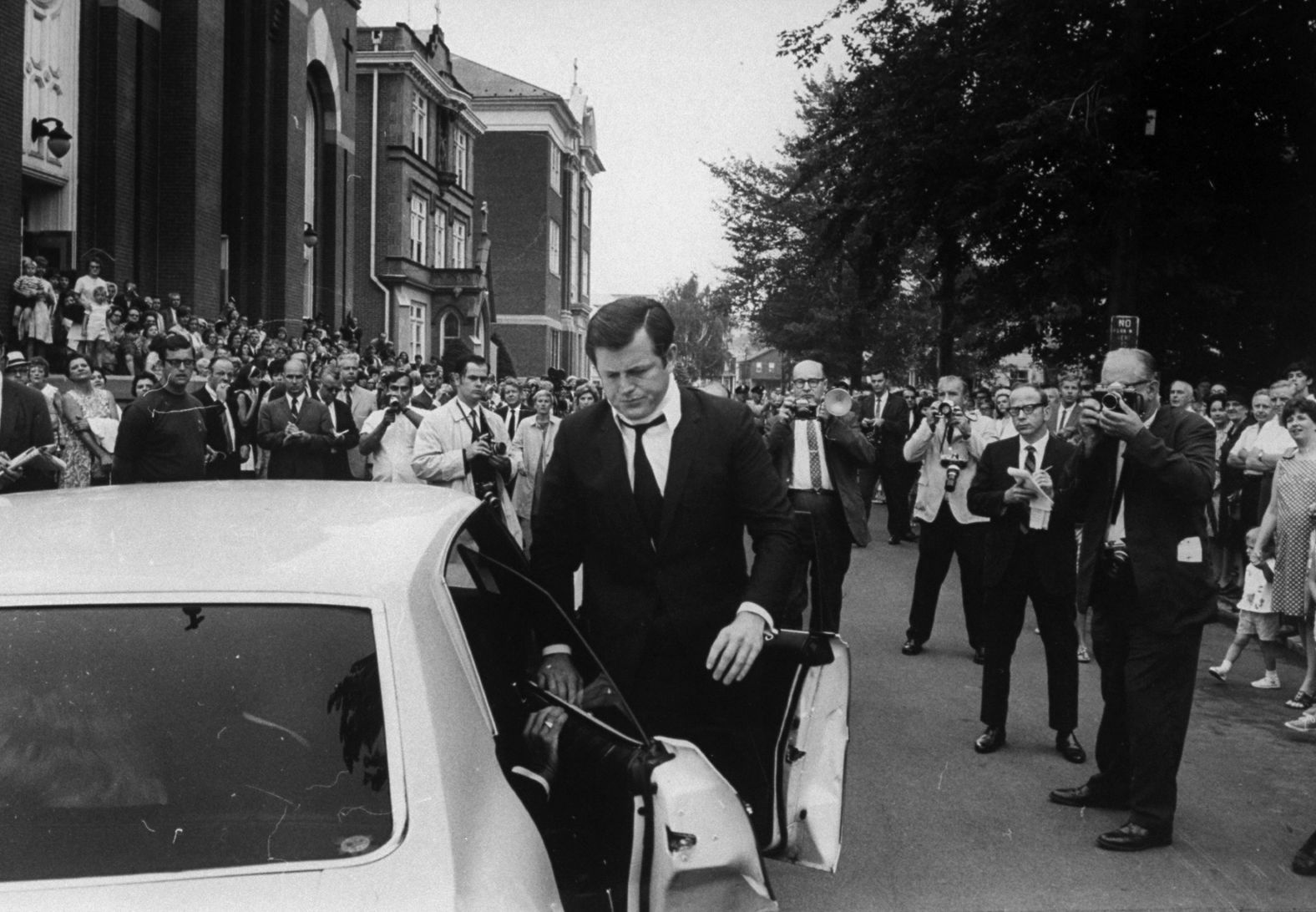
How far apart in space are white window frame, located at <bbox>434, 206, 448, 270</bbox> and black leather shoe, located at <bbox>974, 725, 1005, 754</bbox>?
154ft

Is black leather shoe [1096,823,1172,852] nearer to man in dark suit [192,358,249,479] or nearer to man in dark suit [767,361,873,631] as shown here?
man in dark suit [767,361,873,631]

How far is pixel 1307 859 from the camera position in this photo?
5.14m

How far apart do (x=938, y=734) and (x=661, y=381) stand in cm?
421

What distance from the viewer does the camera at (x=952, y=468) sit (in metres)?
9.13

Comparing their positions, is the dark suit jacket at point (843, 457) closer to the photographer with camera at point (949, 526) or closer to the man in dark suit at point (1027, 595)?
the photographer with camera at point (949, 526)

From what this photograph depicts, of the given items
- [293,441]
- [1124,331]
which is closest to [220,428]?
[293,441]

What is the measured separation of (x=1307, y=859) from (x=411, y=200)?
1817 inches

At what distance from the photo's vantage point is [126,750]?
2238 millimetres

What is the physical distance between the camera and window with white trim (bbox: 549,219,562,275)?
66438mm

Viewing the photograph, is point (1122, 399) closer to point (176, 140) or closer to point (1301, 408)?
point (1301, 408)

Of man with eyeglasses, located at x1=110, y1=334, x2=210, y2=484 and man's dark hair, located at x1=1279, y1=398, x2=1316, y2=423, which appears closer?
man's dark hair, located at x1=1279, y1=398, x2=1316, y2=423

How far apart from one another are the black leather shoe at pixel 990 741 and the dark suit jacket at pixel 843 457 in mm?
1917

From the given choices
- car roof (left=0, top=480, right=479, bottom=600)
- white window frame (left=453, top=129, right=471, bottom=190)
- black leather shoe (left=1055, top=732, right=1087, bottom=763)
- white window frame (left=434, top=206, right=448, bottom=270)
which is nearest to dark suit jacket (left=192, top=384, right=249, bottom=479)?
black leather shoe (left=1055, top=732, right=1087, bottom=763)

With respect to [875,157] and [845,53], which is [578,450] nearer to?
[875,157]
